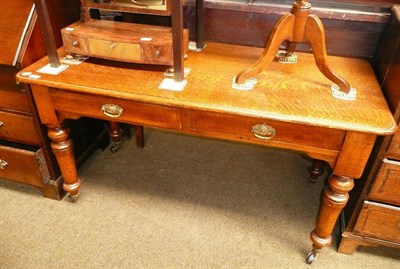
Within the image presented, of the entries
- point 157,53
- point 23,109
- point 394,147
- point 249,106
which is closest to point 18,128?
point 23,109

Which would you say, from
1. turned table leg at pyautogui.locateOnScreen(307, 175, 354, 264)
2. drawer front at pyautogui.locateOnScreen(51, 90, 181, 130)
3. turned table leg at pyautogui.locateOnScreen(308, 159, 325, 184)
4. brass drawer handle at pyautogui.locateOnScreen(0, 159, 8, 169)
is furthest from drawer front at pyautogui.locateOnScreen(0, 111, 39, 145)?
turned table leg at pyautogui.locateOnScreen(308, 159, 325, 184)

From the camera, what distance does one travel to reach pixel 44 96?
1.28m

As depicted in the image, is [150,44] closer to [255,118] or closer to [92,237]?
[255,118]

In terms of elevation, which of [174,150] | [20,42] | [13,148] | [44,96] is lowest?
[174,150]

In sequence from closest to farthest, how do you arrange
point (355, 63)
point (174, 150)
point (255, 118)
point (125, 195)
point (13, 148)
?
point (255, 118), point (355, 63), point (13, 148), point (125, 195), point (174, 150)

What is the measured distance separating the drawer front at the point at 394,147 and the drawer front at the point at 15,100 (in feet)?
4.52

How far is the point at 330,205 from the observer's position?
1211 millimetres

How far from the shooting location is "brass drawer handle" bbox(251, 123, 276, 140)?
110 cm

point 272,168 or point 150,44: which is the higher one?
point 150,44

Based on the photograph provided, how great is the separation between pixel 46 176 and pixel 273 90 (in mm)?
1117

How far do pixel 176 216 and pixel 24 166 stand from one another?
0.73 m

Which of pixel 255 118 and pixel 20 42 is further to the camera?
pixel 20 42

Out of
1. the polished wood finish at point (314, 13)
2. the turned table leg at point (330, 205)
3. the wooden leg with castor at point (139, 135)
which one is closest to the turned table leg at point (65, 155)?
the wooden leg with castor at point (139, 135)

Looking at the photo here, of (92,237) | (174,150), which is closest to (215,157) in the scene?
(174,150)
